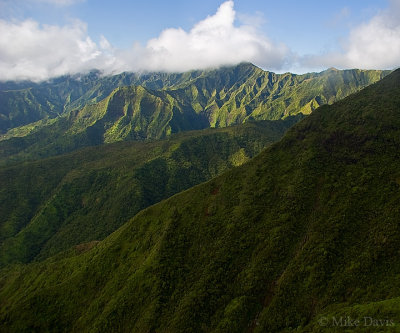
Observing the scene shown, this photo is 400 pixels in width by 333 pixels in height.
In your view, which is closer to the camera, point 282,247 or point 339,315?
point 339,315

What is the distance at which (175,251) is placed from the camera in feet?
440

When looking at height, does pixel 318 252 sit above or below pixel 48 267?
above

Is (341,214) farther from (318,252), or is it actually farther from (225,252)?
(225,252)

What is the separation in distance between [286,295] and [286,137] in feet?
344

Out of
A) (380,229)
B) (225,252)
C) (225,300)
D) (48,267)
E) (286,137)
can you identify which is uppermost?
(286,137)

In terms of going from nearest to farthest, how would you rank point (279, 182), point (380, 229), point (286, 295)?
1. point (286, 295)
2. point (380, 229)
3. point (279, 182)

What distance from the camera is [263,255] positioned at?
390 feet

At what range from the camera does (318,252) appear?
11100cm

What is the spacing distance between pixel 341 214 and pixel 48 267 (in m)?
164

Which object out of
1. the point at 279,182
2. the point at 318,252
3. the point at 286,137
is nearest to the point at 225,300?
the point at 318,252

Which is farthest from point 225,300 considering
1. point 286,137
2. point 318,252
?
point 286,137

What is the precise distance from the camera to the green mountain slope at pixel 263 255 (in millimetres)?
99438

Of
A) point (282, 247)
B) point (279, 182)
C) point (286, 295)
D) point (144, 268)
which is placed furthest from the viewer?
point (279, 182)

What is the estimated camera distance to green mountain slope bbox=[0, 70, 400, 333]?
9944 cm
